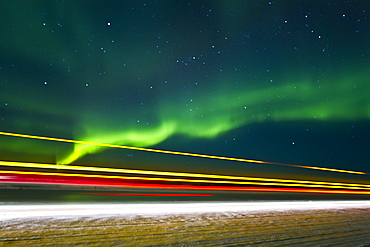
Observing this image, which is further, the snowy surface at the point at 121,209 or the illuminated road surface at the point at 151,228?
the snowy surface at the point at 121,209

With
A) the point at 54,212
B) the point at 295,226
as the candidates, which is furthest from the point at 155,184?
the point at 295,226

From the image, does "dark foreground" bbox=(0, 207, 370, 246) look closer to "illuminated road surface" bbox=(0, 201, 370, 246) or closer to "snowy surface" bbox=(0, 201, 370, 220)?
"illuminated road surface" bbox=(0, 201, 370, 246)

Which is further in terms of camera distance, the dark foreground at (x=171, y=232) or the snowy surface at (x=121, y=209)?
the snowy surface at (x=121, y=209)

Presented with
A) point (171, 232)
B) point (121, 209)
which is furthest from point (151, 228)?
point (121, 209)

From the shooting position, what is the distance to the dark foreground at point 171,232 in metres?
2.03

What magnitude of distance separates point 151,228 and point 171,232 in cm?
22

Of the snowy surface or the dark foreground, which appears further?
the snowy surface

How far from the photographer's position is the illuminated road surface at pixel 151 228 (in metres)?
2.05

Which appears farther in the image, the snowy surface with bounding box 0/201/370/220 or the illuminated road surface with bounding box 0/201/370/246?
the snowy surface with bounding box 0/201/370/220

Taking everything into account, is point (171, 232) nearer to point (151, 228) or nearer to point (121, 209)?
point (151, 228)

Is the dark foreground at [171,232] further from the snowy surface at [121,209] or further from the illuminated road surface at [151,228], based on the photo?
the snowy surface at [121,209]

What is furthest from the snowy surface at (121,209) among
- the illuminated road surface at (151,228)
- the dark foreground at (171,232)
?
the dark foreground at (171,232)

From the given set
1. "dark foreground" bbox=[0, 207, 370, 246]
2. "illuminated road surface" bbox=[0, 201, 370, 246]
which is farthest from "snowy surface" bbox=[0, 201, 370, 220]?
"dark foreground" bbox=[0, 207, 370, 246]

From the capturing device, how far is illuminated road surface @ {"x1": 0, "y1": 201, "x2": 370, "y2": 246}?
2055 mm
